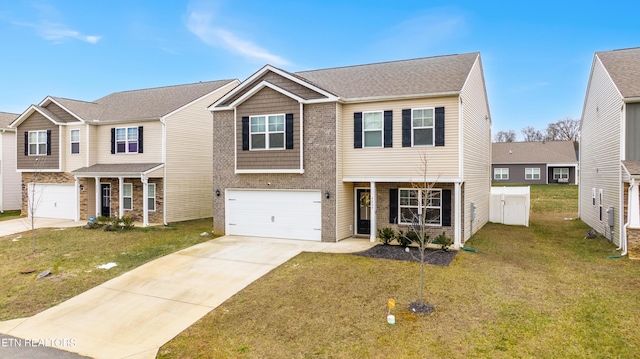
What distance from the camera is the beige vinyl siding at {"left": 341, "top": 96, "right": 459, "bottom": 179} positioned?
1312 centimetres

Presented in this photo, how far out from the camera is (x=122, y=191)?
65.2 ft

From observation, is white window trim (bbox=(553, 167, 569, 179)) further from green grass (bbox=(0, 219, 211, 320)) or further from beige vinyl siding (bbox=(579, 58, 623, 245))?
green grass (bbox=(0, 219, 211, 320))

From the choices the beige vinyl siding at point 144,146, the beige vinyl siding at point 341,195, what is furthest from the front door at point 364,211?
the beige vinyl siding at point 144,146

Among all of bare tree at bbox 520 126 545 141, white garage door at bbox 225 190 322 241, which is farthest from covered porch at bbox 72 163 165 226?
bare tree at bbox 520 126 545 141

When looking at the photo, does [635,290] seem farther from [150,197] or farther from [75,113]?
[75,113]

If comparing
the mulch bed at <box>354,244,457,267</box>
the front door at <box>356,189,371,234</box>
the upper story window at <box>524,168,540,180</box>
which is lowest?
the mulch bed at <box>354,244,457,267</box>

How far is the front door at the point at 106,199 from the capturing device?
21.3m

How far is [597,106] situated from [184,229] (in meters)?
20.4

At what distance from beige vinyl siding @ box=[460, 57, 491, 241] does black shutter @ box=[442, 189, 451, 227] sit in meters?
0.74

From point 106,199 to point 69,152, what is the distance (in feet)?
11.7

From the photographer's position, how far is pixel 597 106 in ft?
56.1

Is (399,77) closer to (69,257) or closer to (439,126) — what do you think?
(439,126)

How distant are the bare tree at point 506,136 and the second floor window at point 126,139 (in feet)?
261

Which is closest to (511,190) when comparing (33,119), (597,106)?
(597,106)
